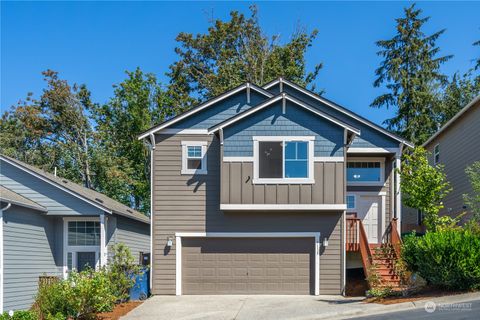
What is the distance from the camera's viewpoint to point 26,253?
50.0 feet

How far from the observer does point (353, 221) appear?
1677 cm

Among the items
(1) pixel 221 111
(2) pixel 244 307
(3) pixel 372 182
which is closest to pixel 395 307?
(2) pixel 244 307

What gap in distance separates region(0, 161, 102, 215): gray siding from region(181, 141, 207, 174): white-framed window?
133 inches

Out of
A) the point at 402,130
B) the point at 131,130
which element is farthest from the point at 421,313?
the point at 131,130

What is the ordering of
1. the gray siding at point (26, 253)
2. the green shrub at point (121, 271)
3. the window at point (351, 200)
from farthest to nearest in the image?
1. the window at point (351, 200)
2. the green shrub at point (121, 271)
3. the gray siding at point (26, 253)

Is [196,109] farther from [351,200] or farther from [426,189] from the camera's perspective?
[426,189]

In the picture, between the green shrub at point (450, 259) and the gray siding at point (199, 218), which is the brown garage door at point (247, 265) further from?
the green shrub at point (450, 259)

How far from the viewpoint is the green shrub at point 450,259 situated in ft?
38.0

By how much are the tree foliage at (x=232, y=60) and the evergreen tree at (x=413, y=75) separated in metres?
5.28

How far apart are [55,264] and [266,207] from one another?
7.62 metres

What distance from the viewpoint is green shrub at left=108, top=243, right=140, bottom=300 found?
586 inches

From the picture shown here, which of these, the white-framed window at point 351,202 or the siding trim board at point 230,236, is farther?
the white-framed window at point 351,202

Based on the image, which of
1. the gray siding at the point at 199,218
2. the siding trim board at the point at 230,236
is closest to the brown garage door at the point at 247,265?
the siding trim board at the point at 230,236

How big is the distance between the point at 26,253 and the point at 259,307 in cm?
750
